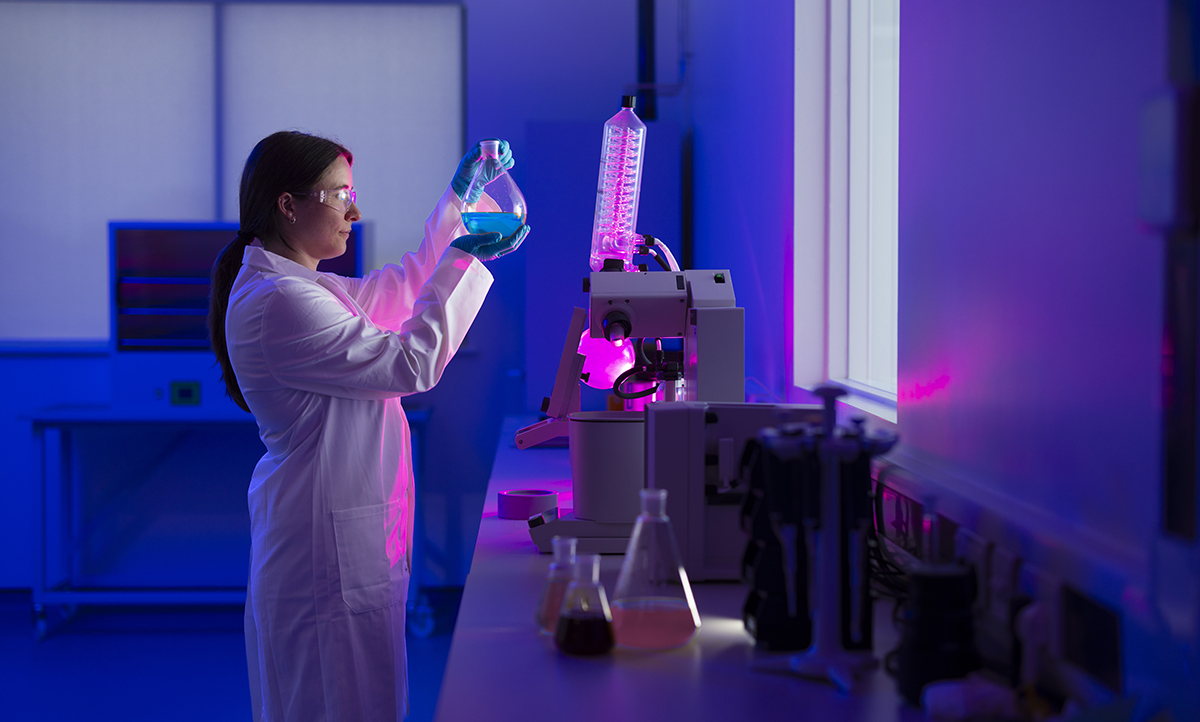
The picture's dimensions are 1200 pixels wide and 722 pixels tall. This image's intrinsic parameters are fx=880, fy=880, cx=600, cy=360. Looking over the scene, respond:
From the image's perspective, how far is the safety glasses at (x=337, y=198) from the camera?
1.67 metres

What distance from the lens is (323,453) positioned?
152cm

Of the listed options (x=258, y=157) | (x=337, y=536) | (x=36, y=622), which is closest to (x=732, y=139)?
(x=258, y=157)

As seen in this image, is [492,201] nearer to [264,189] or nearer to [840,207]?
[264,189]

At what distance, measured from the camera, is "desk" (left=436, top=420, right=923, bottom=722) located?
0.82m

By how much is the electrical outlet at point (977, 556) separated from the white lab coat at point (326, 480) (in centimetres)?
92

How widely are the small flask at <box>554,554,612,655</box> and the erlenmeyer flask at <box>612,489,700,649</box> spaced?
3 centimetres

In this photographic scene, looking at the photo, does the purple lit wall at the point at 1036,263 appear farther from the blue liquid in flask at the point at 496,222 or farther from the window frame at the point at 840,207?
the blue liquid in flask at the point at 496,222

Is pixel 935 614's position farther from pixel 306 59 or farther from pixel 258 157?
pixel 306 59

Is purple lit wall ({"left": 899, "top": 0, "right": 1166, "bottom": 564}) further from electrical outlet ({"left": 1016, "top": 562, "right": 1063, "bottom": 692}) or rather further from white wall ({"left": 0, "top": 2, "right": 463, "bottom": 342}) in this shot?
white wall ({"left": 0, "top": 2, "right": 463, "bottom": 342})

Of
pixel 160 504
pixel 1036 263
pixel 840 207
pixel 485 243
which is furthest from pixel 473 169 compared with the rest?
pixel 160 504

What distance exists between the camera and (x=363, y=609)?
151cm

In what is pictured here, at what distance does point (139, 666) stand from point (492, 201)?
2281 mm

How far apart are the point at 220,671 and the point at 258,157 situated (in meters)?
2.07

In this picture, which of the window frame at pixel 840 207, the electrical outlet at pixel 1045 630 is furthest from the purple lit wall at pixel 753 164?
the electrical outlet at pixel 1045 630
